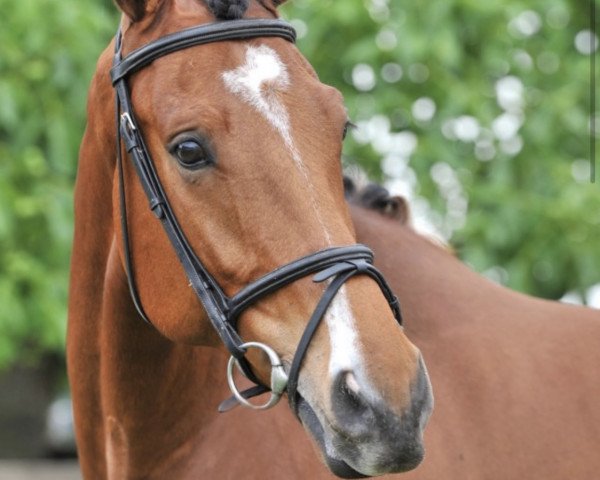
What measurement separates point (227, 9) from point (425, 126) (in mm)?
3876

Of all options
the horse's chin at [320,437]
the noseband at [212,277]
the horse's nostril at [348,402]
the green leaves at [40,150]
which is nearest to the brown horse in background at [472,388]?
the noseband at [212,277]

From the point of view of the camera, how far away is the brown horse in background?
3.05 metres

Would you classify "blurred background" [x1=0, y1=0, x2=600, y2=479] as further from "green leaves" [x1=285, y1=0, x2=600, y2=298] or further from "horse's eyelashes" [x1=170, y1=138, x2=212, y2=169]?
"horse's eyelashes" [x1=170, y1=138, x2=212, y2=169]

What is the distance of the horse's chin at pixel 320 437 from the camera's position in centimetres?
238

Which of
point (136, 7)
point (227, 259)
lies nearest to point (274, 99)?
point (227, 259)

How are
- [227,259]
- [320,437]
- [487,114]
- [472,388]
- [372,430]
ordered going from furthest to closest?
[487,114], [472,388], [227,259], [320,437], [372,430]

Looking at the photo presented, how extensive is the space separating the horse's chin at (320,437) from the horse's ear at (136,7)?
118cm

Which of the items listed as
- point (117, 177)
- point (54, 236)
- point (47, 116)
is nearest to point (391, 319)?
point (117, 177)

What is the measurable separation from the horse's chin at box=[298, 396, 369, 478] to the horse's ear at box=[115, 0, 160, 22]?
1.18 m

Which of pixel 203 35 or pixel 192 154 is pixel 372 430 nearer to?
pixel 192 154

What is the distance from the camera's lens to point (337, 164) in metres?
2.67

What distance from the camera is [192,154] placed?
2.61m

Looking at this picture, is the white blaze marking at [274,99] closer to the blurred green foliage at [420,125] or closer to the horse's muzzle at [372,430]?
the horse's muzzle at [372,430]

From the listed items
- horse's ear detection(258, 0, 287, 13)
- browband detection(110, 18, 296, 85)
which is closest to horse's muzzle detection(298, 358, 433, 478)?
browband detection(110, 18, 296, 85)
